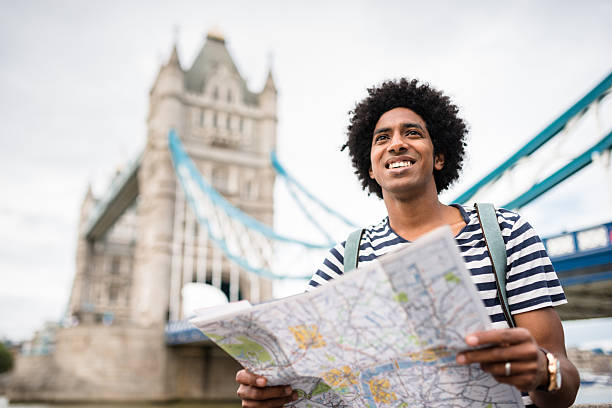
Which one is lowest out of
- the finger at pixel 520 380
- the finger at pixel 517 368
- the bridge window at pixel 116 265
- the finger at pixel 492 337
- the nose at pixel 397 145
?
the finger at pixel 520 380

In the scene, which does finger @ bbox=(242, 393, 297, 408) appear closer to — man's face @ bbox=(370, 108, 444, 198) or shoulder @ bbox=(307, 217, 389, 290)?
shoulder @ bbox=(307, 217, 389, 290)

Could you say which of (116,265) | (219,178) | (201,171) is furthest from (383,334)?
(116,265)

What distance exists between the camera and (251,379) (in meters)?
1.16

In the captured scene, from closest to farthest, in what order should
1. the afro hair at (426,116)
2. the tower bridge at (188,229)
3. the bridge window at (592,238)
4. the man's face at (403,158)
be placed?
1. the man's face at (403,158)
2. the afro hair at (426,116)
3. the bridge window at (592,238)
4. the tower bridge at (188,229)

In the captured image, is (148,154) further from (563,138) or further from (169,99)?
(563,138)

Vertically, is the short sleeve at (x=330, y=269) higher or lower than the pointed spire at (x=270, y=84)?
lower

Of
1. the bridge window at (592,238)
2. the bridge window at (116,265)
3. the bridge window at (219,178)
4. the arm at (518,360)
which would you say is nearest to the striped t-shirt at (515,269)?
the arm at (518,360)

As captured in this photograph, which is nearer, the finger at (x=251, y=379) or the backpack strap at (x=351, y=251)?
the finger at (x=251, y=379)

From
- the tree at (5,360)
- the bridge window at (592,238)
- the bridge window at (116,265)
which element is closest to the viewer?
the bridge window at (592,238)

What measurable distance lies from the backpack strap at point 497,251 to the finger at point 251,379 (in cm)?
49

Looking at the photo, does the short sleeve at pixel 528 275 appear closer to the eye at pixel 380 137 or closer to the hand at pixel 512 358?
the hand at pixel 512 358

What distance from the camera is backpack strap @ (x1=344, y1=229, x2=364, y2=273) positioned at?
1347 millimetres

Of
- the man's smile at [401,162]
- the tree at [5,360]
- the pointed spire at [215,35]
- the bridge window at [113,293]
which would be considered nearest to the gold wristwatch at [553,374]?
the man's smile at [401,162]

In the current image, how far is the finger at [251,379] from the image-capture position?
1147mm
